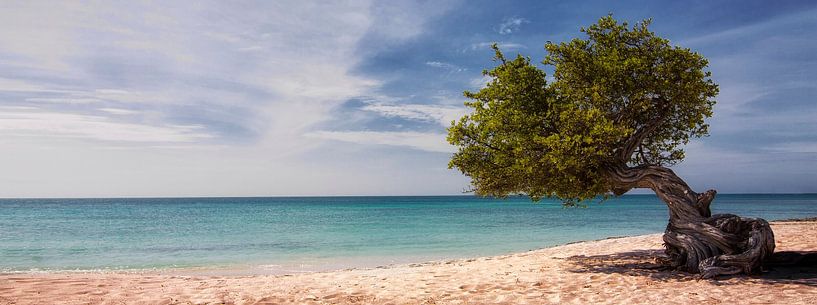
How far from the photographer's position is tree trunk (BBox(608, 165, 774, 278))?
1347 cm

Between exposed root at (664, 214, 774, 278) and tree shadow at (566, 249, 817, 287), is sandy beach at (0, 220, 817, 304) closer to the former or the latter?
tree shadow at (566, 249, 817, 287)

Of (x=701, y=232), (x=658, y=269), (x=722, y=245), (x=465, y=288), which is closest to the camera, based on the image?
(x=465, y=288)

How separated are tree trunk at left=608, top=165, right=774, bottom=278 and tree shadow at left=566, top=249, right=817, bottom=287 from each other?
340 mm

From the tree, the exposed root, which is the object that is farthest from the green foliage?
the exposed root

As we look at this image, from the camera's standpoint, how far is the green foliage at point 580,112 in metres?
14.6

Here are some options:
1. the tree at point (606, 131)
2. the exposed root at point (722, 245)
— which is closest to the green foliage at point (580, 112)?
the tree at point (606, 131)

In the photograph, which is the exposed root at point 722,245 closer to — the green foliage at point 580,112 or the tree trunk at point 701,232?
the tree trunk at point 701,232

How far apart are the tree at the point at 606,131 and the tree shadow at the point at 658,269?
15.3 inches

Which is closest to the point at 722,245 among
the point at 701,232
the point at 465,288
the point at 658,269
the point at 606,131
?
the point at 701,232

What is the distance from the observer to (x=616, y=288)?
12641 mm

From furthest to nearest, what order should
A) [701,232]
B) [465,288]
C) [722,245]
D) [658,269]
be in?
[658,269] → [701,232] → [722,245] → [465,288]

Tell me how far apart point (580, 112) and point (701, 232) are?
16.6 feet

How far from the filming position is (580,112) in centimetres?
1428

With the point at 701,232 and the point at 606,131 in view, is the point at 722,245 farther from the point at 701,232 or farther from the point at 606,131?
the point at 606,131
